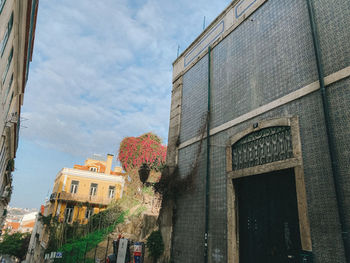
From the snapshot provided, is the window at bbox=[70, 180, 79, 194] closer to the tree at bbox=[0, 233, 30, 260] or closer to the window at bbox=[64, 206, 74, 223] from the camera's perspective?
the window at bbox=[64, 206, 74, 223]

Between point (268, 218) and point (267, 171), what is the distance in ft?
3.10

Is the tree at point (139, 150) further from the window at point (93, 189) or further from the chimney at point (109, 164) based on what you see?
the chimney at point (109, 164)

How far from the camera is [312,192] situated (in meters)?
4.17

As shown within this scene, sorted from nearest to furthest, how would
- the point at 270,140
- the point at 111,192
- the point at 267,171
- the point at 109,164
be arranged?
the point at 267,171, the point at 270,140, the point at 111,192, the point at 109,164

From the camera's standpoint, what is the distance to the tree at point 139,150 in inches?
930

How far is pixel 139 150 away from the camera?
2395 cm

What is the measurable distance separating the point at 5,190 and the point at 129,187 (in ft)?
38.2

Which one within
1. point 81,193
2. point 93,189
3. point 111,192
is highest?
point 93,189

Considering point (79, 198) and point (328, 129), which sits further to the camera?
point (79, 198)

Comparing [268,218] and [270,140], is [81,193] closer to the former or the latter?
[268,218]

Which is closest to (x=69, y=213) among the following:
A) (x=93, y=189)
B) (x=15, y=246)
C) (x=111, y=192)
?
(x=93, y=189)

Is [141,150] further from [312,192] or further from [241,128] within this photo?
[312,192]

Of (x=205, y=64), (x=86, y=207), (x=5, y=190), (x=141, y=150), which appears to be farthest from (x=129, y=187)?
(x=205, y=64)

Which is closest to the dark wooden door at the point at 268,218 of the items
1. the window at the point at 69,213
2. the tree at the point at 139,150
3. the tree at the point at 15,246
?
the tree at the point at 139,150
